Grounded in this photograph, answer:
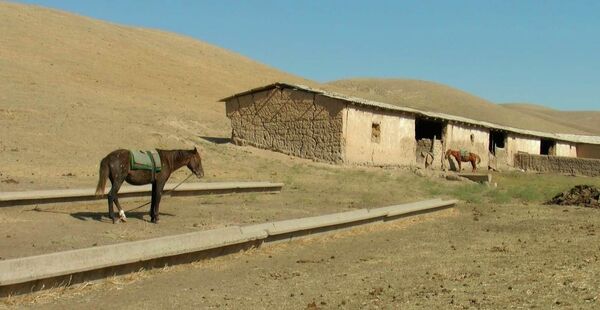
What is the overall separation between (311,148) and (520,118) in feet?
227

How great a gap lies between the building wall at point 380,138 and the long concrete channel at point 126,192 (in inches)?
285

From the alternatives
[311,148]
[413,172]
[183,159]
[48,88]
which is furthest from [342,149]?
[48,88]

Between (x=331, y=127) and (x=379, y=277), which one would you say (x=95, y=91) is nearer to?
(x=331, y=127)

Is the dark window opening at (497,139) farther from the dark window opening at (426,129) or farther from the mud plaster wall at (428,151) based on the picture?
the mud plaster wall at (428,151)

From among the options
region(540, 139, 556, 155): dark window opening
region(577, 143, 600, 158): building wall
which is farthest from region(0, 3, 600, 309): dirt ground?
region(577, 143, 600, 158): building wall

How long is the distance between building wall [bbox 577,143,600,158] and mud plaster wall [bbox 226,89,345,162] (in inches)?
1142

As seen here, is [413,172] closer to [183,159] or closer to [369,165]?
[369,165]

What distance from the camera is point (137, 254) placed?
8430 millimetres

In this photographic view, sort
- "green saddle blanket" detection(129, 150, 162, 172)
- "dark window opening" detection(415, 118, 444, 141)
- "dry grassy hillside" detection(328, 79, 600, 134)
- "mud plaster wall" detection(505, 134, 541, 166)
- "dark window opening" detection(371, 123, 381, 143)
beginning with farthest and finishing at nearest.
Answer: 1. "dry grassy hillside" detection(328, 79, 600, 134)
2. "mud plaster wall" detection(505, 134, 541, 166)
3. "dark window opening" detection(415, 118, 444, 141)
4. "dark window opening" detection(371, 123, 381, 143)
5. "green saddle blanket" detection(129, 150, 162, 172)

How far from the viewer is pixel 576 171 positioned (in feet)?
120

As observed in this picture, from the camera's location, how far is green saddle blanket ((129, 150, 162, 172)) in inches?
459

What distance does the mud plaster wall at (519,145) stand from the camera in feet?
133

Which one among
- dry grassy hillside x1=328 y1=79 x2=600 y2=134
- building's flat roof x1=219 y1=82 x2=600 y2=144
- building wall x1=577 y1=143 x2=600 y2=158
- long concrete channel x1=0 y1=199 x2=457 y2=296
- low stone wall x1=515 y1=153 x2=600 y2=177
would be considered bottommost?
long concrete channel x1=0 y1=199 x2=457 y2=296

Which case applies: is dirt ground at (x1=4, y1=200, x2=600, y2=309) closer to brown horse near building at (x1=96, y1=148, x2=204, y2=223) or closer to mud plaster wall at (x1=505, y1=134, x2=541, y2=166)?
brown horse near building at (x1=96, y1=148, x2=204, y2=223)
